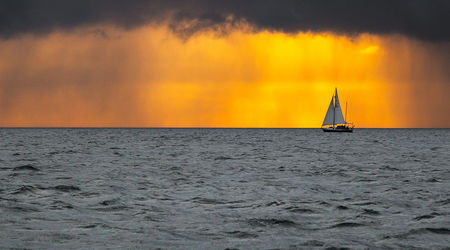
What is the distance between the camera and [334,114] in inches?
6718

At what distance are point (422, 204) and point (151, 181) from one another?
521 inches

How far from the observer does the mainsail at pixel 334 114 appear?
551 feet

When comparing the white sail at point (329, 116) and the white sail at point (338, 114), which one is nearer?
the white sail at point (338, 114)

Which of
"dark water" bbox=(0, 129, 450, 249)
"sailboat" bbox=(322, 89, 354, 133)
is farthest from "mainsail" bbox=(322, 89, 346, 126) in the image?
"dark water" bbox=(0, 129, 450, 249)

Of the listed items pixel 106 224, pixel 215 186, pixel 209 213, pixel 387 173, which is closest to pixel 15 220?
pixel 106 224

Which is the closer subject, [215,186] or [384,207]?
[384,207]

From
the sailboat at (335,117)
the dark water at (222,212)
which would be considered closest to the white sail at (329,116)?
the sailboat at (335,117)

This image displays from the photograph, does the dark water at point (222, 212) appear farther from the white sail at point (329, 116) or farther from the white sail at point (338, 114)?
the white sail at point (329, 116)

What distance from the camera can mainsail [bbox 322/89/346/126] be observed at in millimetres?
167975

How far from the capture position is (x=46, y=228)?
14.5 m

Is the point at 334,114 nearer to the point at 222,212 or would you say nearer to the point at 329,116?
the point at 329,116

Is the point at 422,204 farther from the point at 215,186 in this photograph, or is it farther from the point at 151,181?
the point at 151,181

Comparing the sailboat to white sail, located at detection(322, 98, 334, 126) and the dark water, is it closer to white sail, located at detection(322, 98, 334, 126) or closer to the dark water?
white sail, located at detection(322, 98, 334, 126)

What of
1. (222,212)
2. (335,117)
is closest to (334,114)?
(335,117)
